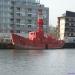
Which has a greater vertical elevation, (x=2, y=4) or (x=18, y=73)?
(x=2, y=4)

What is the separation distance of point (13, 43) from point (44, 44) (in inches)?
449

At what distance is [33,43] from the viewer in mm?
139125

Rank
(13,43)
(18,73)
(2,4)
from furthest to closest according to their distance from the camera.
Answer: (2,4), (13,43), (18,73)

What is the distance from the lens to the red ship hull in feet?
451

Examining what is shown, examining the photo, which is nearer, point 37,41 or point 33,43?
point 33,43

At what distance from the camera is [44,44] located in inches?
5600

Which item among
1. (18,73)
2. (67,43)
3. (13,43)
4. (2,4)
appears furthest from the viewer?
(2,4)

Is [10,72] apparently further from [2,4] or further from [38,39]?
[2,4]

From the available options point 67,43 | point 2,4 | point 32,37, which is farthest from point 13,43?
point 2,4

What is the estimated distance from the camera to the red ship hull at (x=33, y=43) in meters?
138

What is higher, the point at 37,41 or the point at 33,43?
the point at 37,41

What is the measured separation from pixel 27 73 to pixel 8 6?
147 meters

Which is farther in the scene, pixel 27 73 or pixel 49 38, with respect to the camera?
pixel 49 38

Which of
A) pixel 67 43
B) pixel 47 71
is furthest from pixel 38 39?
pixel 47 71
